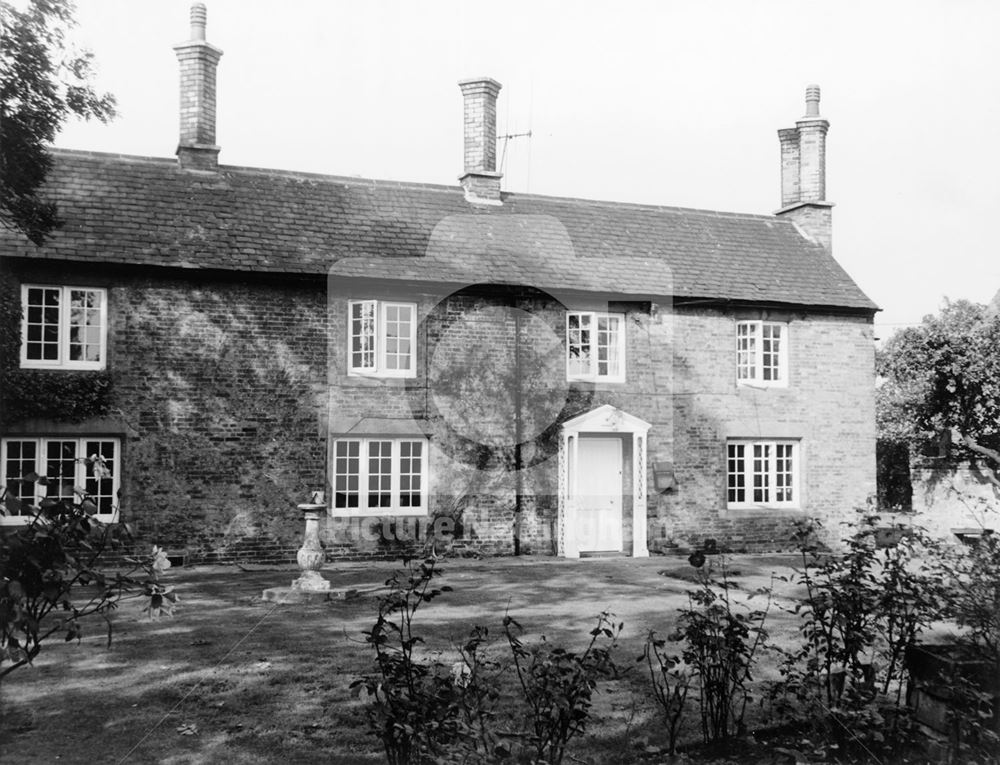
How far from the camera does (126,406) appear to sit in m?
15.8

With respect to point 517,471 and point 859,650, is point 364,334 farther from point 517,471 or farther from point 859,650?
point 859,650

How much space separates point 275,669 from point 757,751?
4708 millimetres

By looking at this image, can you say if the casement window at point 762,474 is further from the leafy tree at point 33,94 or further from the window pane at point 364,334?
the leafy tree at point 33,94

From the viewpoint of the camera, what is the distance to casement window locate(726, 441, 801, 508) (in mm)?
19875

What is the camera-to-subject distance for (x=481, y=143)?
20297mm

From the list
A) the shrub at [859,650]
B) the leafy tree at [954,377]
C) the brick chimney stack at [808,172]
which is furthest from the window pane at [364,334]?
the leafy tree at [954,377]

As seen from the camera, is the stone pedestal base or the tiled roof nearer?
the stone pedestal base

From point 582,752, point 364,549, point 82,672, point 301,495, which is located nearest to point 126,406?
point 301,495

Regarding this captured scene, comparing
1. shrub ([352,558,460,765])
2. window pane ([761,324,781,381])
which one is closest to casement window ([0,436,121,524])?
shrub ([352,558,460,765])

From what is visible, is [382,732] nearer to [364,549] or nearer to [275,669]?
[275,669]

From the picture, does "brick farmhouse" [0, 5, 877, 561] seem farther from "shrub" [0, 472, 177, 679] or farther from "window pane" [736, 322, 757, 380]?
"shrub" [0, 472, 177, 679]

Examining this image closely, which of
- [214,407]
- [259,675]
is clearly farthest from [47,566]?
[214,407]

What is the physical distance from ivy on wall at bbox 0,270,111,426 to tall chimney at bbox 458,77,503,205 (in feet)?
30.3

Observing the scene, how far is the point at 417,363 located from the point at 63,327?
259 inches
